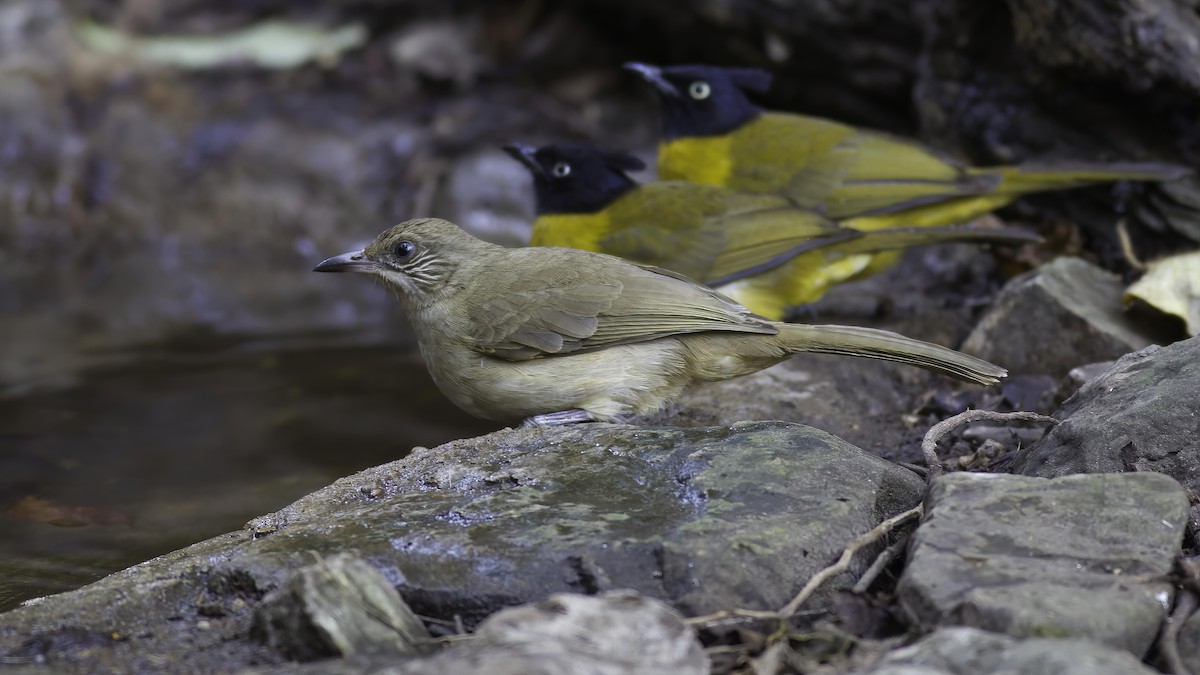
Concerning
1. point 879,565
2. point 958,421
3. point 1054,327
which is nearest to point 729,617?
point 879,565

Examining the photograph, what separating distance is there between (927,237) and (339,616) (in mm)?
4160

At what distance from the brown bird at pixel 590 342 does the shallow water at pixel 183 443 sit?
1.11 metres

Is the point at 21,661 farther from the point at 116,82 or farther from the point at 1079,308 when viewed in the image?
the point at 116,82

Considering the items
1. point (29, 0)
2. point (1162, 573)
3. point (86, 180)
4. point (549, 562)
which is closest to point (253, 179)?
point (86, 180)

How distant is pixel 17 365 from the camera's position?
732 cm

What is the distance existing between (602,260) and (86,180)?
21.8ft

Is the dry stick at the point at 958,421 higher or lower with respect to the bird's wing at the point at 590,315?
lower

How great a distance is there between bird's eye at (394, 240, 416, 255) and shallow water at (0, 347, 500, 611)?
1.06 metres

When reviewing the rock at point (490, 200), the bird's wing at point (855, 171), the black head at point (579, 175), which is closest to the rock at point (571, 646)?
the black head at point (579, 175)

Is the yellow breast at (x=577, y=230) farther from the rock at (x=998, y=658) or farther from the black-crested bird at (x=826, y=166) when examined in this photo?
the rock at (x=998, y=658)

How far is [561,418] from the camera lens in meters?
4.84

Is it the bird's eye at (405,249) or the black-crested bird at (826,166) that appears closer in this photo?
the bird's eye at (405,249)

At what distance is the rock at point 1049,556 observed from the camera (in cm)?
287

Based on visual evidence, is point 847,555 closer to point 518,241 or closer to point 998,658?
point 998,658
